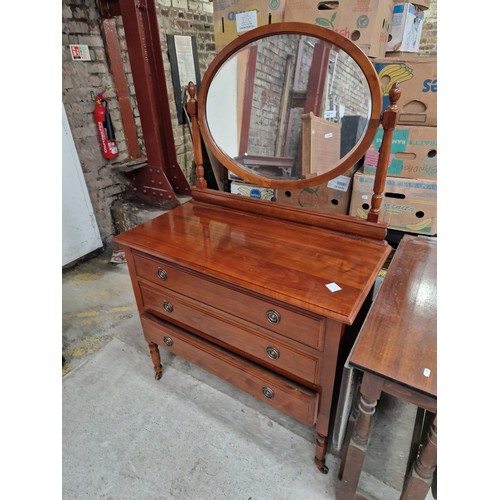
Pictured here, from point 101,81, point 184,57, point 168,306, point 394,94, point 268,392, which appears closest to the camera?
point 394,94

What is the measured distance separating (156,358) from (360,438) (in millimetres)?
1057

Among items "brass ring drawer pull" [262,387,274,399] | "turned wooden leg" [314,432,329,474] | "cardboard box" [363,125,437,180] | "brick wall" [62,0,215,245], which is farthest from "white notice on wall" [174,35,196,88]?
"turned wooden leg" [314,432,329,474]

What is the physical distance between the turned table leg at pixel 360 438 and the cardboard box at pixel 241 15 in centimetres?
169

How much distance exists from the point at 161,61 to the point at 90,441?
2423mm

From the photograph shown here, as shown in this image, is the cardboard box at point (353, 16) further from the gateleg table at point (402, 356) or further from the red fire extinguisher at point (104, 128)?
the red fire extinguisher at point (104, 128)

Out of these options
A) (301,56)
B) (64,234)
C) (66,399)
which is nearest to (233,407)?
(66,399)

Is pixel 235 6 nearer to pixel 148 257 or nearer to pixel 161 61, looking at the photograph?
pixel 161 61

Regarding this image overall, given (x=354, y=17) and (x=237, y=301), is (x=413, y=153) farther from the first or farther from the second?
(x=237, y=301)

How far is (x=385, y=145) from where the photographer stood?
107cm

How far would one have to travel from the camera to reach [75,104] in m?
2.39

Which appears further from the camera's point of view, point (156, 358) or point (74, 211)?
point (74, 211)

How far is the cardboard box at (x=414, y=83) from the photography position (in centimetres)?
153

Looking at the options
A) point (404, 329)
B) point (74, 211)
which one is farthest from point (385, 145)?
point (74, 211)

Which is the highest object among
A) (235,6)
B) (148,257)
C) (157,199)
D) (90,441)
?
(235,6)
